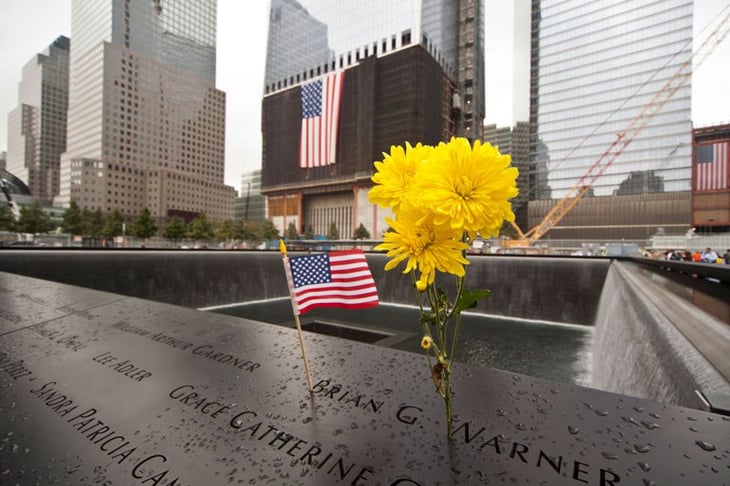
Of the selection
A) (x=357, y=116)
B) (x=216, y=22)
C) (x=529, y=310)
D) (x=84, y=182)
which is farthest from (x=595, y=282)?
(x=216, y=22)

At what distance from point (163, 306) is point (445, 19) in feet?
291

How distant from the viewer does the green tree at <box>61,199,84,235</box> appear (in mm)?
50188

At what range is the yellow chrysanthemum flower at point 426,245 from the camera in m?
0.99

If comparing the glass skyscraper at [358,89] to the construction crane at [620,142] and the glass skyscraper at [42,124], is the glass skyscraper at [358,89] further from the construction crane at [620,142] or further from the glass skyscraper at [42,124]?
the glass skyscraper at [42,124]

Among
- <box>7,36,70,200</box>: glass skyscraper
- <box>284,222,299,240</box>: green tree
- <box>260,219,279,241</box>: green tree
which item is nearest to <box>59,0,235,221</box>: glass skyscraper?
<box>7,36,70,200</box>: glass skyscraper

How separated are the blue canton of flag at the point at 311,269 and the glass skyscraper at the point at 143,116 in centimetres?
10920

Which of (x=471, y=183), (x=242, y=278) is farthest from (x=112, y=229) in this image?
(x=471, y=183)

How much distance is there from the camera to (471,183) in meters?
0.96

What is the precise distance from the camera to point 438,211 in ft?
2.96

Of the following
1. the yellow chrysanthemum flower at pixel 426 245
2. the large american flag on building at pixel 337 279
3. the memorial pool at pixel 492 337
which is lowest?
the memorial pool at pixel 492 337

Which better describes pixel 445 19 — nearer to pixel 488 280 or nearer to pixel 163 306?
pixel 488 280

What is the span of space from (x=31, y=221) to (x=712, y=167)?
99949 mm

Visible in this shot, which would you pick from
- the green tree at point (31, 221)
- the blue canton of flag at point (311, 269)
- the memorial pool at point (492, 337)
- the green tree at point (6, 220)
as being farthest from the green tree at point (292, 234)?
the blue canton of flag at point (311, 269)

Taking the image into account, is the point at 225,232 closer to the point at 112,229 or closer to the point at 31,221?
the point at 112,229
